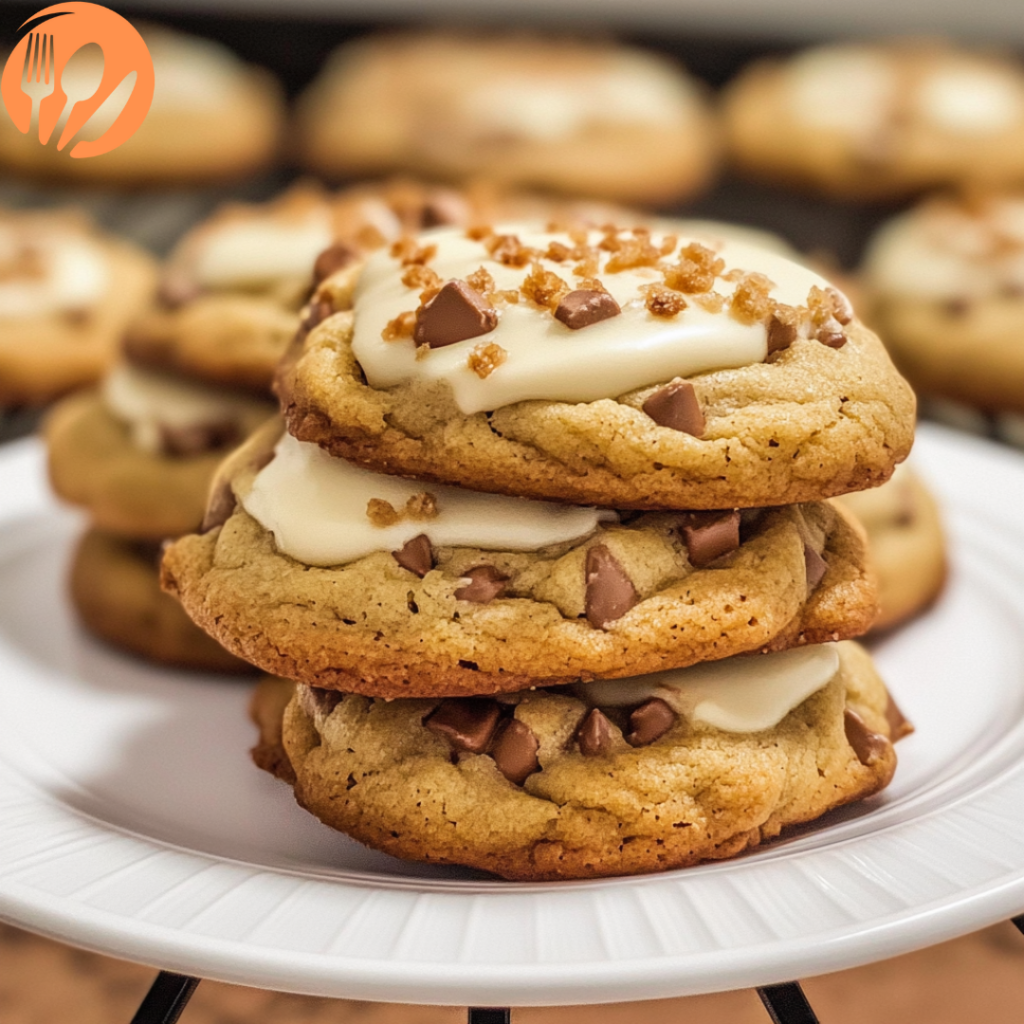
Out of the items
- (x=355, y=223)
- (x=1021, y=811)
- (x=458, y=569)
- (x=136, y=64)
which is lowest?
(x=1021, y=811)

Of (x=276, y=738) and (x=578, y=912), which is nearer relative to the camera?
(x=578, y=912)

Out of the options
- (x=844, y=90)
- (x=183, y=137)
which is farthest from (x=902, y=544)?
(x=183, y=137)

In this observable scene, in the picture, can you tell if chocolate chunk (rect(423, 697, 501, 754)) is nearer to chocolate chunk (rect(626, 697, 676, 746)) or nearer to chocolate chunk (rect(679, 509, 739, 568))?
chocolate chunk (rect(626, 697, 676, 746))

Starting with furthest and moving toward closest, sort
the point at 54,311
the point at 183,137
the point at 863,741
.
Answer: the point at 183,137 < the point at 54,311 < the point at 863,741

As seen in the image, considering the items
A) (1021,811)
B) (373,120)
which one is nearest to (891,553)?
(1021,811)

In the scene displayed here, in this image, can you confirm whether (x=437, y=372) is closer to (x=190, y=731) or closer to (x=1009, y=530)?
(x=190, y=731)

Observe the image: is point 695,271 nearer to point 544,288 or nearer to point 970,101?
point 544,288
